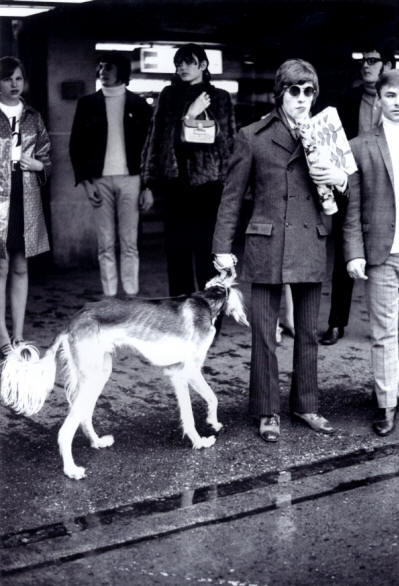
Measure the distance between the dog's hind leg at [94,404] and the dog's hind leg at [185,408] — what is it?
1.17 ft

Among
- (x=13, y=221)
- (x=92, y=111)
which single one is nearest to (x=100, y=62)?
(x=92, y=111)

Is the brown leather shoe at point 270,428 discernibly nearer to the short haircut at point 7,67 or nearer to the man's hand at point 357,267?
the man's hand at point 357,267

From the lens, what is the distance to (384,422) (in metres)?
6.17

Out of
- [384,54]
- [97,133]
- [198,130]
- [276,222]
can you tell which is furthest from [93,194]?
[276,222]

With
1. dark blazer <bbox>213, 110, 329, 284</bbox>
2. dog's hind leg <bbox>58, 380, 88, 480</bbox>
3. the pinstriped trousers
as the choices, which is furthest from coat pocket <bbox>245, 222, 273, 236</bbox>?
dog's hind leg <bbox>58, 380, 88, 480</bbox>

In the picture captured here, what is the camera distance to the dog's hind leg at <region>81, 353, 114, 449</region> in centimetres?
550

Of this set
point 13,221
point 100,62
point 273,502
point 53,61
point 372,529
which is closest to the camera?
point 372,529

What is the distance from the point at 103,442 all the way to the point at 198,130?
102 inches

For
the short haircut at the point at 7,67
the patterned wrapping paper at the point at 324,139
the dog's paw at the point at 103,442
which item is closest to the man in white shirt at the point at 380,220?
the patterned wrapping paper at the point at 324,139

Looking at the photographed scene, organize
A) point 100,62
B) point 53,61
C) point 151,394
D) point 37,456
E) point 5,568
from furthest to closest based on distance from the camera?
point 53,61, point 100,62, point 151,394, point 37,456, point 5,568

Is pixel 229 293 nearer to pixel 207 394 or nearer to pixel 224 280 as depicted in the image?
pixel 224 280

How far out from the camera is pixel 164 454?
5.79 metres

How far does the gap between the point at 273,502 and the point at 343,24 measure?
7.45 m

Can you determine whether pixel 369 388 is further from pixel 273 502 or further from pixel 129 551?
pixel 129 551
